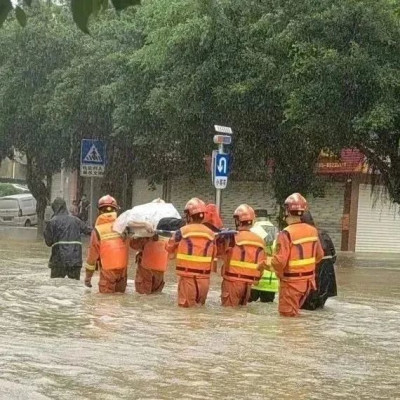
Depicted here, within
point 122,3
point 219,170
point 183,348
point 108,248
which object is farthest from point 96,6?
point 219,170

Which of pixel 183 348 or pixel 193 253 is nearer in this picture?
pixel 183 348

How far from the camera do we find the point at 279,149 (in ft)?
89.5

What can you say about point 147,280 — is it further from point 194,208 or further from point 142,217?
point 194,208

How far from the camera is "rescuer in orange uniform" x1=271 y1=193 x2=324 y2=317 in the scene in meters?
11.7

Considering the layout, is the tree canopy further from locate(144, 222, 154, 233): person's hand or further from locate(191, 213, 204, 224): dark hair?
locate(191, 213, 204, 224): dark hair

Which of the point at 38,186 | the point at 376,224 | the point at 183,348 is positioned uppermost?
the point at 38,186

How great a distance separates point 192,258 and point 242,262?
0.66 metres

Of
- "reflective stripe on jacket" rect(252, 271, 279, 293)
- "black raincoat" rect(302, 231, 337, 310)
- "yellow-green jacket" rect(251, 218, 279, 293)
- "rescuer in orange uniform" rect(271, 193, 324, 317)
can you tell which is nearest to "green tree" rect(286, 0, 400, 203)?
"yellow-green jacket" rect(251, 218, 279, 293)

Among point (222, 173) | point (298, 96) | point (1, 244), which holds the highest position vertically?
point (298, 96)

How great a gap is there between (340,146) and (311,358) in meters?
14.7

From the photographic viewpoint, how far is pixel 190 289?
41.6 ft

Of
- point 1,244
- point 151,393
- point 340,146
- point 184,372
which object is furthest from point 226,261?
point 1,244

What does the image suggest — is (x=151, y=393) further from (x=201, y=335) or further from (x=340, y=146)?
(x=340, y=146)

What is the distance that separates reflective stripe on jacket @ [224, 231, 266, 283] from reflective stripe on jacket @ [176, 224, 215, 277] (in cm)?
32
